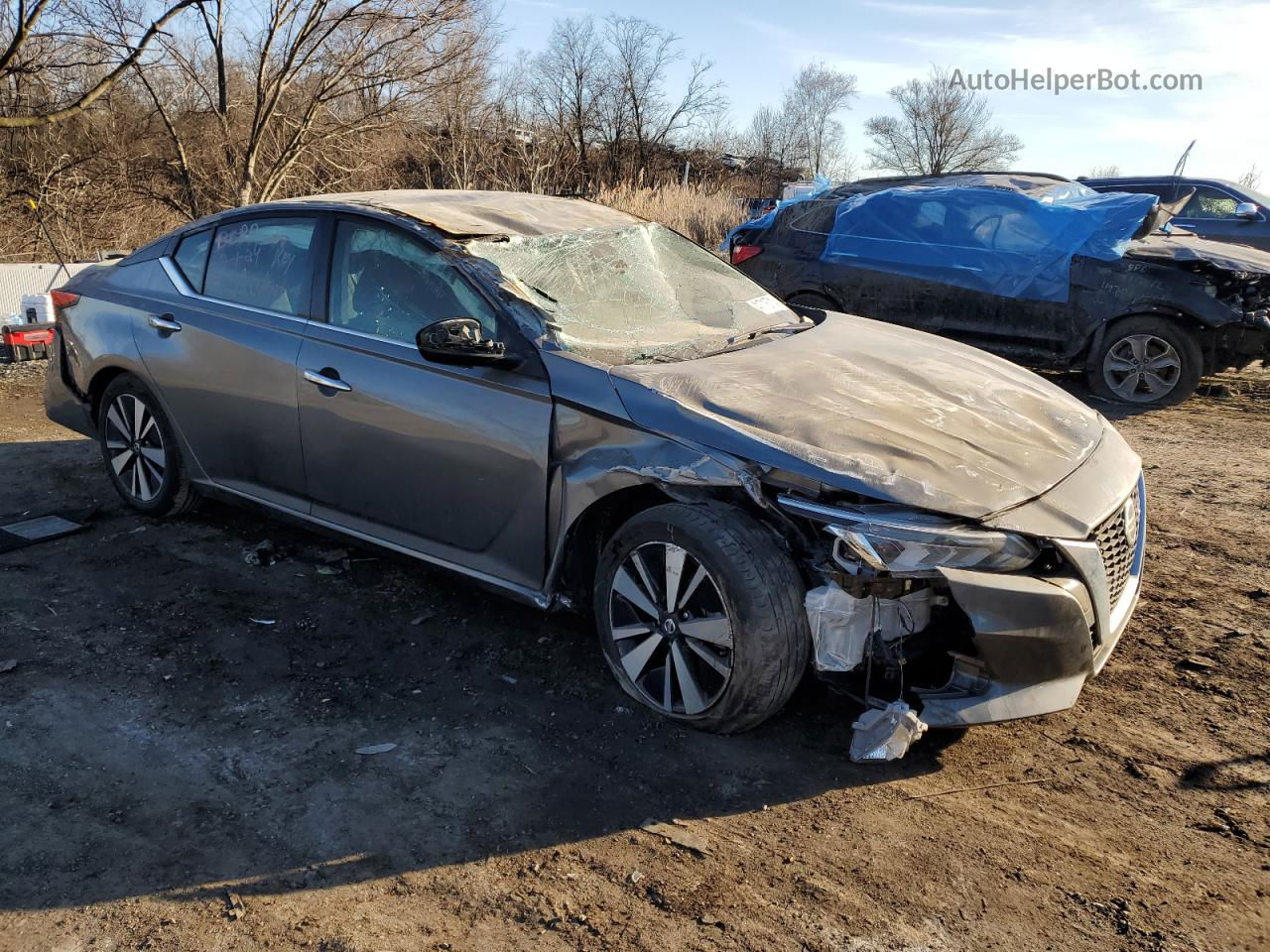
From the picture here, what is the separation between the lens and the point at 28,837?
108 inches

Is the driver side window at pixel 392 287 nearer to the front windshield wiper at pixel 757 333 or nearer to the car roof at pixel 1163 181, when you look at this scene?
the front windshield wiper at pixel 757 333

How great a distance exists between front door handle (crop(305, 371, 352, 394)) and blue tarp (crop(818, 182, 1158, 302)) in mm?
5845

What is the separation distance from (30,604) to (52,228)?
12163mm

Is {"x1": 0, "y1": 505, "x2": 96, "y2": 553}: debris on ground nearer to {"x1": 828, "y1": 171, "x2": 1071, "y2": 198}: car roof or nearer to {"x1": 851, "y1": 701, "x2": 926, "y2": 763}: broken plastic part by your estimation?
{"x1": 851, "y1": 701, "x2": 926, "y2": 763}: broken plastic part

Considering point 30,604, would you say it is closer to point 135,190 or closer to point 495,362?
point 495,362

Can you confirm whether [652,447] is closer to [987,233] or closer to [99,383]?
[99,383]

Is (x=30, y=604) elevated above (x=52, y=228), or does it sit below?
below

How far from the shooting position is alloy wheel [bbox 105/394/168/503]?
496 centimetres

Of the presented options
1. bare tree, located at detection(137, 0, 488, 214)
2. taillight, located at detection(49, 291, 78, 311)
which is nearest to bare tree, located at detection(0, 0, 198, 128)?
bare tree, located at detection(137, 0, 488, 214)

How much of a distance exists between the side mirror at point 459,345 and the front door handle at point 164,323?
1789 mm

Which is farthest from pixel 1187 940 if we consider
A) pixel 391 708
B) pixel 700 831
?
pixel 391 708

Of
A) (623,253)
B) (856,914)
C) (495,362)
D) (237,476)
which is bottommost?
(856,914)

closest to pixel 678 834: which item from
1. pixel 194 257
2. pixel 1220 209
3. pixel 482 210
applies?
pixel 482 210

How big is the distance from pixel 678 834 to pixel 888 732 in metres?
0.69
